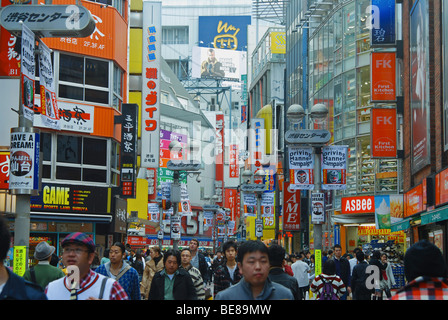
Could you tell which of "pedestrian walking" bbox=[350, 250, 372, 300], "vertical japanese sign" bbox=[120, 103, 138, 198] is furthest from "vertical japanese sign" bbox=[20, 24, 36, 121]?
"vertical japanese sign" bbox=[120, 103, 138, 198]

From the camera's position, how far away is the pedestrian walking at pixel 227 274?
11.7 meters

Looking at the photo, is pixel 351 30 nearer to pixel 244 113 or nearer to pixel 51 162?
pixel 51 162

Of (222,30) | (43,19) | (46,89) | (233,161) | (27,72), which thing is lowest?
(46,89)

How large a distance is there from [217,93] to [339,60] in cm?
6954

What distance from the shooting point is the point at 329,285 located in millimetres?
12328

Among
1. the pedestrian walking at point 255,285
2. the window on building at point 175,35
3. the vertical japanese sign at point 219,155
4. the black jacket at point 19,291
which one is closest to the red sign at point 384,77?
the pedestrian walking at point 255,285

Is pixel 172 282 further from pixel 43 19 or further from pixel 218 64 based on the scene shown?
pixel 218 64

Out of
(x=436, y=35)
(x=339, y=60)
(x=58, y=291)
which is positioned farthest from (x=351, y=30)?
(x=58, y=291)

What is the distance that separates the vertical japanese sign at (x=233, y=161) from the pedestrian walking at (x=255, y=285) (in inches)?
3754

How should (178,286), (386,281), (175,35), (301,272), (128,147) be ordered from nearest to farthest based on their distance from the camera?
1. (178,286)
2. (386,281)
3. (301,272)
4. (128,147)
5. (175,35)

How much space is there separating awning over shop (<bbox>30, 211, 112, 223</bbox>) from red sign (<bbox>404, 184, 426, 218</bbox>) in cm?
1115

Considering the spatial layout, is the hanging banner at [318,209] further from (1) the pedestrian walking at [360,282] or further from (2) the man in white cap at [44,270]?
(2) the man in white cap at [44,270]

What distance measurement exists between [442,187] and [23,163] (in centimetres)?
1221

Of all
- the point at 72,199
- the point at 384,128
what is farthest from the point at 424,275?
the point at 384,128
